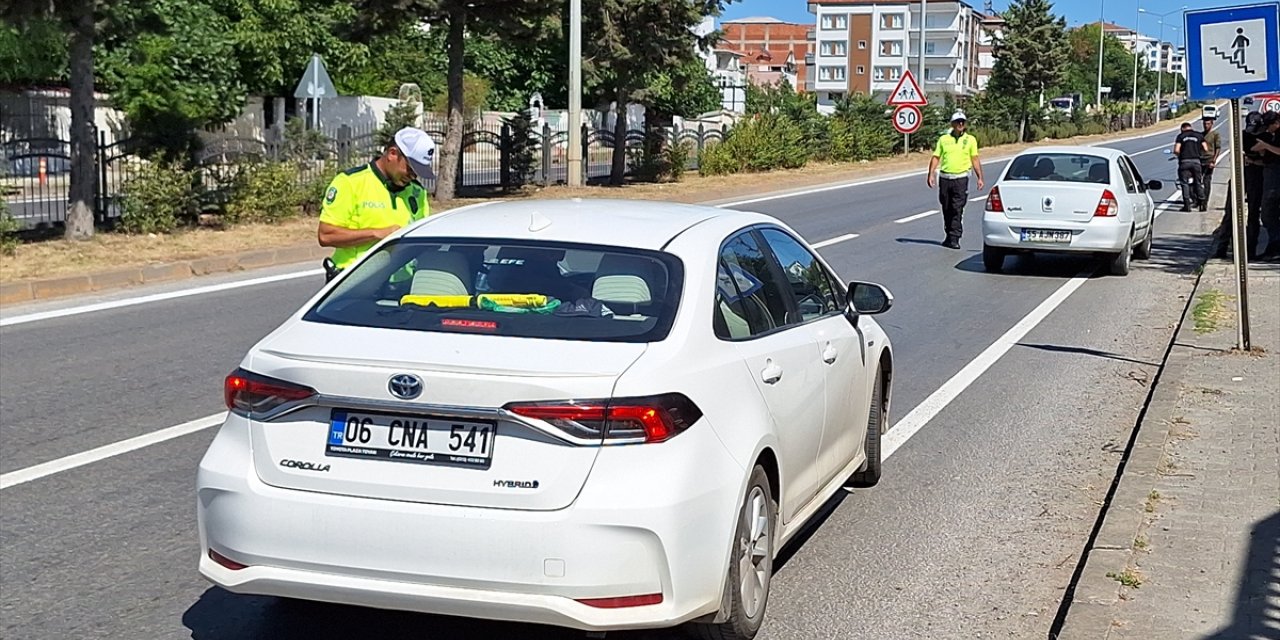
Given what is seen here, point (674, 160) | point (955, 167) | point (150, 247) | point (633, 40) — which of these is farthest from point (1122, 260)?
point (674, 160)

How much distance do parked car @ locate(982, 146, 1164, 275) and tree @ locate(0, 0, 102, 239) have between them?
10923mm

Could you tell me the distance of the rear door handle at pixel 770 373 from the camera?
16.2 feet

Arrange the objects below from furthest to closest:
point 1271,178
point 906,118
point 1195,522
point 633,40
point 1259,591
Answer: point 906,118, point 633,40, point 1271,178, point 1195,522, point 1259,591

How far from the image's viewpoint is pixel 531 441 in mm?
4145

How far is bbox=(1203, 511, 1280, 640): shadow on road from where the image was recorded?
501cm

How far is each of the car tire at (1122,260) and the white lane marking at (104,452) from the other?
11.9m

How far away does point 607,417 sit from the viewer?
415 cm

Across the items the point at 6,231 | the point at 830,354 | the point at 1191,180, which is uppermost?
the point at 1191,180

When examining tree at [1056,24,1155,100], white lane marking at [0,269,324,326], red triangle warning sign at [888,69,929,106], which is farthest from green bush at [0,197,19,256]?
tree at [1056,24,1155,100]

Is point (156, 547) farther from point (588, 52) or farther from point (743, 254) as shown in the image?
point (588, 52)

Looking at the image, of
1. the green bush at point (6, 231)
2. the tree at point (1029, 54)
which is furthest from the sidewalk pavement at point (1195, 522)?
the tree at point (1029, 54)

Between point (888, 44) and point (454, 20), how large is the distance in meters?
126

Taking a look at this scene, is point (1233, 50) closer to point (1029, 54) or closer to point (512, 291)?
point (512, 291)

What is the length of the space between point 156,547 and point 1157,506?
450cm
